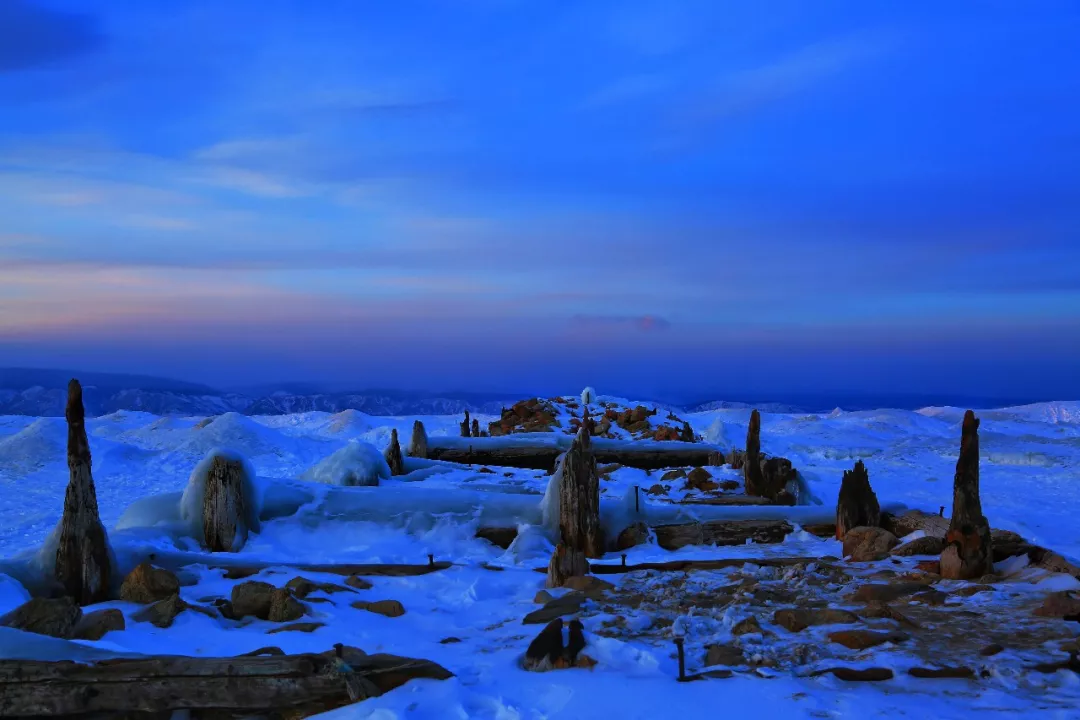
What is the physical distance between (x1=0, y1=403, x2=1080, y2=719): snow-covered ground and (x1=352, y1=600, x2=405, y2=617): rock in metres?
0.08

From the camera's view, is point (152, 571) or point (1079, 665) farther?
point (152, 571)

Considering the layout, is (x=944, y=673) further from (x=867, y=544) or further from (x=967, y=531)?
(x=867, y=544)

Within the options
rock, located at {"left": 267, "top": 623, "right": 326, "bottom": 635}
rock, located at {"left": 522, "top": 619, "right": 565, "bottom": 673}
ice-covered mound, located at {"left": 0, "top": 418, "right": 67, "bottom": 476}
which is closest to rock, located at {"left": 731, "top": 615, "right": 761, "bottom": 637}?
rock, located at {"left": 522, "top": 619, "right": 565, "bottom": 673}

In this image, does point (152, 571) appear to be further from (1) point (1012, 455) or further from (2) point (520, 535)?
(1) point (1012, 455)

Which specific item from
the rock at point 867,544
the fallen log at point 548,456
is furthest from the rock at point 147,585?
the fallen log at point 548,456

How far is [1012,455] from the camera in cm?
2597

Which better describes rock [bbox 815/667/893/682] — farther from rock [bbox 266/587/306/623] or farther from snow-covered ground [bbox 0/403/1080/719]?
rock [bbox 266/587/306/623]

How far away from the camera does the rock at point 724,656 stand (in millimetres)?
5547

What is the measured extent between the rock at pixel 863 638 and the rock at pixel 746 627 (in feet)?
1.87

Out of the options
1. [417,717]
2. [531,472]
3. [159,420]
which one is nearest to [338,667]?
[417,717]

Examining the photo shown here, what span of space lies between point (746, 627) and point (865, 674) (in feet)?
3.88

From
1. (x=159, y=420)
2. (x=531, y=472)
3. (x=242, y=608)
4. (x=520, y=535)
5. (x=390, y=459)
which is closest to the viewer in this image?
(x=242, y=608)

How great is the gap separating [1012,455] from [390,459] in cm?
2065

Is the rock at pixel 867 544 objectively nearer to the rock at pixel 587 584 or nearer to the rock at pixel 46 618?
the rock at pixel 587 584
